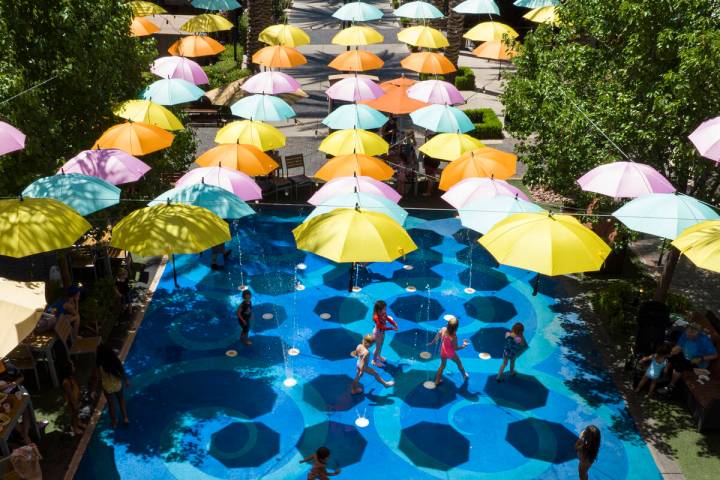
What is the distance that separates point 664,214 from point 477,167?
488cm

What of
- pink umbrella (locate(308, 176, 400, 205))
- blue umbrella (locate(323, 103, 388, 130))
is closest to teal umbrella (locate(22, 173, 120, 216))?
pink umbrella (locate(308, 176, 400, 205))

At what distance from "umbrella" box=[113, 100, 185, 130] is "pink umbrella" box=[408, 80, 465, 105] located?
7.79m

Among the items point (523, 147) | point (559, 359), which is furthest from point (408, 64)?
point (559, 359)

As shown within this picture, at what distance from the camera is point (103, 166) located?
1285 centimetres

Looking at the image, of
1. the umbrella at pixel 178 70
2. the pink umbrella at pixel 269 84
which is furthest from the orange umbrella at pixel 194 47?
the pink umbrella at pixel 269 84

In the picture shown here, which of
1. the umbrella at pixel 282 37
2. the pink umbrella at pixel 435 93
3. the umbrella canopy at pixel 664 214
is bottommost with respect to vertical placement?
the umbrella canopy at pixel 664 214

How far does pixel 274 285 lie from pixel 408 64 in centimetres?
1345

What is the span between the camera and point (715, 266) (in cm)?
961

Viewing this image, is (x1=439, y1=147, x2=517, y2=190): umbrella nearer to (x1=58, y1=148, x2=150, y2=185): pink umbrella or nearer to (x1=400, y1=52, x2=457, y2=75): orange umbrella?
(x1=58, y1=148, x2=150, y2=185): pink umbrella

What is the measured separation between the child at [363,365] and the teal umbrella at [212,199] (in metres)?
3.65

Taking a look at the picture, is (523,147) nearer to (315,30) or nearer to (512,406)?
(512,406)

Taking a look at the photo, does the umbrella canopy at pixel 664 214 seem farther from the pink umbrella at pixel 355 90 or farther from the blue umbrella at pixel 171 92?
the blue umbrella at pixel 171 92

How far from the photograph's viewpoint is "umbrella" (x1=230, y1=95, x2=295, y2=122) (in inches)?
741

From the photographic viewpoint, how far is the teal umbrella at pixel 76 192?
1163 cm
